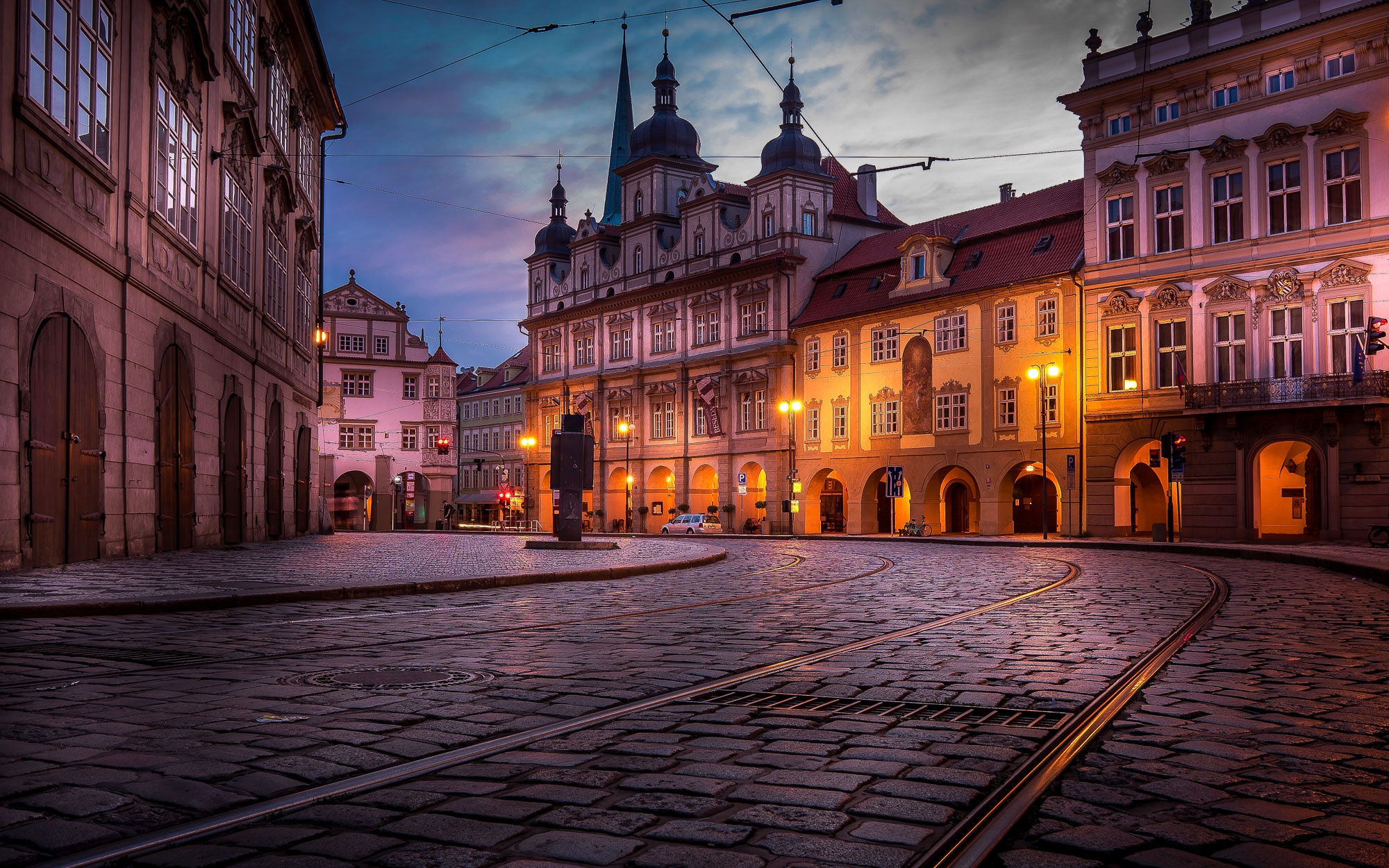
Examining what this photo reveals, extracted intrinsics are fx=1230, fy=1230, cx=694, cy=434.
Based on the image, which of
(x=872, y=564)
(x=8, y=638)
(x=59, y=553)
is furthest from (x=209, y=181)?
(x=8, y=638)

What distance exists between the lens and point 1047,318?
4825 centimetres

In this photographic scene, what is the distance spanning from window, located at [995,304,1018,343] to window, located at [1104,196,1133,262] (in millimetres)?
5471

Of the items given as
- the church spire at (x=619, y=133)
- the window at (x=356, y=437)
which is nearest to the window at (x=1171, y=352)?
the window at (x=356, y=437)

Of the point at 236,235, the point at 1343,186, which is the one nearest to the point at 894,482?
the point at 1343,186

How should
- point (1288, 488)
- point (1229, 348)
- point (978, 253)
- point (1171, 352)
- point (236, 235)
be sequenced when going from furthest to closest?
1. point (978, 253)
2. point (1171, 352)
3. point (1288, 488)
4. point (1229, 348)
5. point (236, 235)

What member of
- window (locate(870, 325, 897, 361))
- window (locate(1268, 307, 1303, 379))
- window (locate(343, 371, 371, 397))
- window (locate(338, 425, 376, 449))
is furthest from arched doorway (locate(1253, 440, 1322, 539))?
window (locate(343, 371, 371, 397))

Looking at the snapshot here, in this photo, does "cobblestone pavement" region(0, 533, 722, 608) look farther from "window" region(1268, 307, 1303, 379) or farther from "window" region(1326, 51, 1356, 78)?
"window" region(1326, 51, 1356, 78)

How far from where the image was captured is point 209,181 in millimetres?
24609

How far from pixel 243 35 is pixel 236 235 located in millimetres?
4629

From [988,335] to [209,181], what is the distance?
112 ft

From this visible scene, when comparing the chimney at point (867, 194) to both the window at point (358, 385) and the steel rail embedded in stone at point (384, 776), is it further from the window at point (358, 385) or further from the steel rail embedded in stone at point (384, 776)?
the steel rail embedded in stone at point (384, 776)

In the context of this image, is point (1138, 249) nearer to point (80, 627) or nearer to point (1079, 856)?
point (80, 627)

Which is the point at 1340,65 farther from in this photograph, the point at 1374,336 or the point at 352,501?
the point at 352,501

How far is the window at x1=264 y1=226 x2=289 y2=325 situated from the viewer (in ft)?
105
